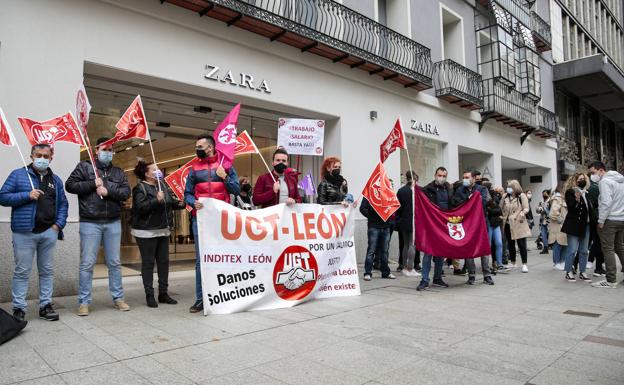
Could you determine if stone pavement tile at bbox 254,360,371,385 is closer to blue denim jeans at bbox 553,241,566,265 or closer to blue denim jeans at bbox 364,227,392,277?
blue denim jeans at bbox 364,227,392,277

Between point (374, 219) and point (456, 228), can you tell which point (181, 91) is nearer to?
point (374, 219)

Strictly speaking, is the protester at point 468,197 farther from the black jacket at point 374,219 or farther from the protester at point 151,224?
the protester at point 151,224

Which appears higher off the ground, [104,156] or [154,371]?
[104,156]

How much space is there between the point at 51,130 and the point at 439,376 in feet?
16.8

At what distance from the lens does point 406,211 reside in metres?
9.12

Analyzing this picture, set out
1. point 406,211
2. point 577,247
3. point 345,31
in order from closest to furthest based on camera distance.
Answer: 1. point 577,247
2. point 406,211
3. point 345,31

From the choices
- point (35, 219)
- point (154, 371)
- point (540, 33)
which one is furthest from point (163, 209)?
point (540, 33)

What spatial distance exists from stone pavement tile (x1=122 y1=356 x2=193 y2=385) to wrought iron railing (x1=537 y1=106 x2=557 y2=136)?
20925mm

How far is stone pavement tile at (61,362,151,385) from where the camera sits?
323cm

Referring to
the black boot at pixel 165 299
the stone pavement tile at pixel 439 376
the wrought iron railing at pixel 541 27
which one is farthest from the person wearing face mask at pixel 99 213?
the wrought iron railing at pixel 541 27

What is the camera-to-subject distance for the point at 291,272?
5.97 metres

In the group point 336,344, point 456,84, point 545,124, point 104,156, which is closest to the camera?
point 336,344

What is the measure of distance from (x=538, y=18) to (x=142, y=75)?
19.9 m

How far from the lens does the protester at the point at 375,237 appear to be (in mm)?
8508
